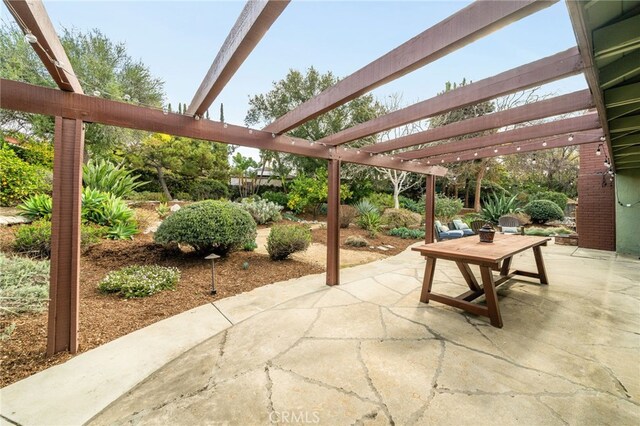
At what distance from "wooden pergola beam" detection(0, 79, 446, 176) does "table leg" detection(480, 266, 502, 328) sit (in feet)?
8.23

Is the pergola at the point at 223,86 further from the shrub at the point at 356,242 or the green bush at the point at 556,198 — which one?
the green bush at the point at 556,198

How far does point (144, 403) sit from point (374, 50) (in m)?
3.10

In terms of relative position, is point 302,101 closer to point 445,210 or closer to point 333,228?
point 445,210

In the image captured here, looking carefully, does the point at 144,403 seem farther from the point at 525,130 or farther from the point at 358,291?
the point at 525,130

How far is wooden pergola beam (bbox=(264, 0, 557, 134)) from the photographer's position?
134 cm

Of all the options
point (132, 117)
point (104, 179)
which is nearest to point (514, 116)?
point (132, 117)

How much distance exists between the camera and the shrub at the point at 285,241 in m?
4.78

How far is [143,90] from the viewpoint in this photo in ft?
34.1

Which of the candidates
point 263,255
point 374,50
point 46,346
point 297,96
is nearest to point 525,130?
point 374,50

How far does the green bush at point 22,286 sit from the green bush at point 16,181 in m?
3.87

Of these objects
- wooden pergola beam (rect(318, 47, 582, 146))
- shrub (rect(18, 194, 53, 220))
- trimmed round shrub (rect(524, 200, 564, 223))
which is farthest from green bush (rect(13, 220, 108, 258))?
trimmed round shrub (rect(524, 200, 564, 223))

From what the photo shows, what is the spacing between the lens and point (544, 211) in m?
9.95

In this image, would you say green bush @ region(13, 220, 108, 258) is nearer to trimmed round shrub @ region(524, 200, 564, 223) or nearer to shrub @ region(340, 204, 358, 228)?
shrub @ region(340, 204, 358, 228)

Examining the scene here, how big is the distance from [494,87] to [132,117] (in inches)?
130
